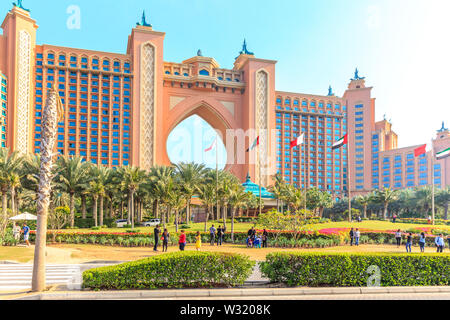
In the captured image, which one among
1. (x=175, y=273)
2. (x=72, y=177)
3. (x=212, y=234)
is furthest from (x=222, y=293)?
(x=72, y=177)

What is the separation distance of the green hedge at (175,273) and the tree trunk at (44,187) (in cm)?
137

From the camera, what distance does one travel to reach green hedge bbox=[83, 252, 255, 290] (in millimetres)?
11914

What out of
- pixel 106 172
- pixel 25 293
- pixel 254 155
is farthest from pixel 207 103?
pixel 25 293

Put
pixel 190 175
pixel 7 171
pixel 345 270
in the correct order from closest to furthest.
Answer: pixel 345 270
pixel 7 171
pixel 190 175

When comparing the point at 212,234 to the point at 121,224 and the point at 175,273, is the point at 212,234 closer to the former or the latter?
the point at 175,273

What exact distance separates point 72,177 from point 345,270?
37160 mm

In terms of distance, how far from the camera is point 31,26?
80500 millimetres

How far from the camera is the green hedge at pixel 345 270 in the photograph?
12.9 meters

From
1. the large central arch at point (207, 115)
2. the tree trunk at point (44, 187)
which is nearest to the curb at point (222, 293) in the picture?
the tree trunk at point (44, 187)

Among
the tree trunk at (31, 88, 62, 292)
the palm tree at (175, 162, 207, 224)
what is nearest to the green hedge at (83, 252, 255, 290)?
the tree trunk at (31, 88, 62, 292)

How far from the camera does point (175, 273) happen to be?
12172mm

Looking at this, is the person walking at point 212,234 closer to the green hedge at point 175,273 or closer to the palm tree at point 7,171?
the green hedge at point 175,273
